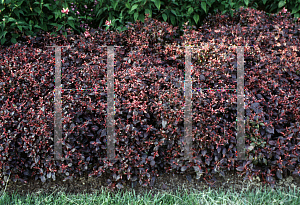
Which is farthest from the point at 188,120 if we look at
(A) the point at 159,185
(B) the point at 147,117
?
(A) the point at 159,185

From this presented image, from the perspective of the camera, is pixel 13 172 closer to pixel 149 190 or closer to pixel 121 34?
pixel 149 190

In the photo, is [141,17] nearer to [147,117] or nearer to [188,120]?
[147,117]

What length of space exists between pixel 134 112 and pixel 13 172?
1.36 m

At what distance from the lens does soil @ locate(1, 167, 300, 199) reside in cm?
298

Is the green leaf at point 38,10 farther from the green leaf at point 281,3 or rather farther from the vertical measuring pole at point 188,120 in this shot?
the green leaf at point 281,3

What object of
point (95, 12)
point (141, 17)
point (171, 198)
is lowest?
point (171, 198)

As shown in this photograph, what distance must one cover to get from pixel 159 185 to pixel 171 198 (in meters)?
0.23

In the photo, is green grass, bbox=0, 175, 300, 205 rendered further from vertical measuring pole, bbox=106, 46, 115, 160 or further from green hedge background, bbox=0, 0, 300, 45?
green hedge background, bbox=0, 0, 300, 45

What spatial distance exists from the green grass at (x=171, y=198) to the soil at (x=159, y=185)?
0.21 ft

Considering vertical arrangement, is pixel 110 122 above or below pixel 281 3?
below

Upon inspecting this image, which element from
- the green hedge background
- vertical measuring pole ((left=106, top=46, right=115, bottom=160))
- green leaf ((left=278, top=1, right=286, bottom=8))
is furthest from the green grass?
green leaf ((left=278, top=1, right=286, bottom=8))

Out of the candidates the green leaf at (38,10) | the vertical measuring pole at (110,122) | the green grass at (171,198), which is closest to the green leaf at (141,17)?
the green leaf at (38,10)

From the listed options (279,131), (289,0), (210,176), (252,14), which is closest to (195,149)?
(210,176)

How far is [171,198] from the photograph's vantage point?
9.26 ft
